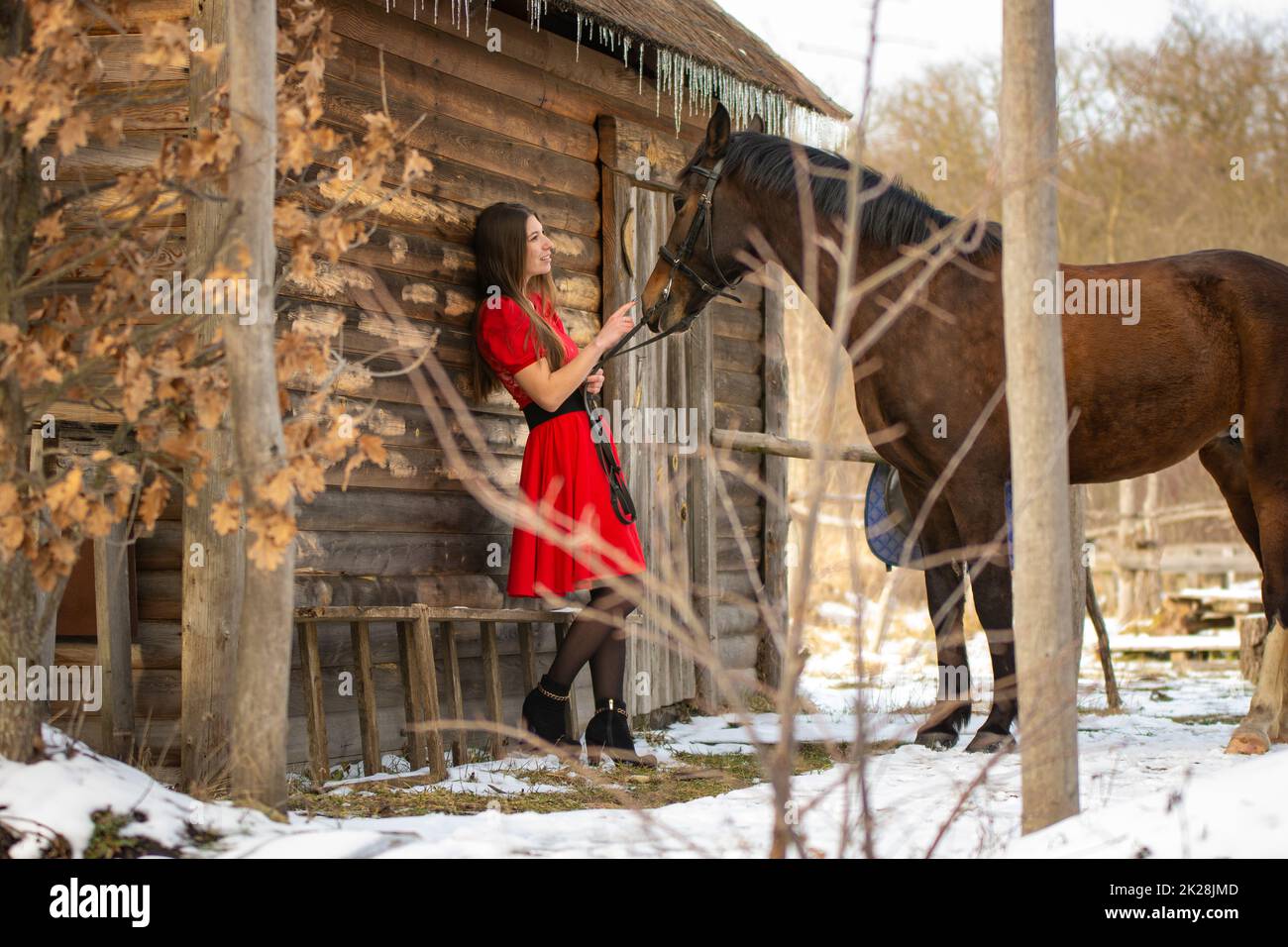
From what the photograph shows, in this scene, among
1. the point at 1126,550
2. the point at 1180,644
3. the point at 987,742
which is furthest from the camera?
the point at 1126,550

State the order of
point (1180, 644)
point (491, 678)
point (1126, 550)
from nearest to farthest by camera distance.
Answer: point (491, 678) → point (1180, 644) → point (1126, 550)

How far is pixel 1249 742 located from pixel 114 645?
4.31 m

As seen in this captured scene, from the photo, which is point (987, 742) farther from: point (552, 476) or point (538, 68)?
point (538, 68)

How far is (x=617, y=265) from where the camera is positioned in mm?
6754

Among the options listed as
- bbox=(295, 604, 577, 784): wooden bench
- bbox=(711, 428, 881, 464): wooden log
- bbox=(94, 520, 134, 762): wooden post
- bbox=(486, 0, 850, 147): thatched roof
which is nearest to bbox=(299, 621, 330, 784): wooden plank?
bbox=(295, 604, 577, 784): wooden bench

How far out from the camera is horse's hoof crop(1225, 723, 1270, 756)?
532cm

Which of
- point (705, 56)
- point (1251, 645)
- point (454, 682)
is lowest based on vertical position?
point (1251, 645)

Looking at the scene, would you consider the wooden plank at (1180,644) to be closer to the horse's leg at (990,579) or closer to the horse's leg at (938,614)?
the horse's leg at (938,614)

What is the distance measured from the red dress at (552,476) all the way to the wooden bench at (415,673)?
0.79 feet

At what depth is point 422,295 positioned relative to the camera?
557cm

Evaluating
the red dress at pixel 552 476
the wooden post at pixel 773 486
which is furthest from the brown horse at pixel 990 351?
the wooden post at pixel 773 486

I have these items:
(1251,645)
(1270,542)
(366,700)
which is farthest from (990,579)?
(1251,645)

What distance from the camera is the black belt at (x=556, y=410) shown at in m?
5.43

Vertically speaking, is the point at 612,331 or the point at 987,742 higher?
the point at 612,331
